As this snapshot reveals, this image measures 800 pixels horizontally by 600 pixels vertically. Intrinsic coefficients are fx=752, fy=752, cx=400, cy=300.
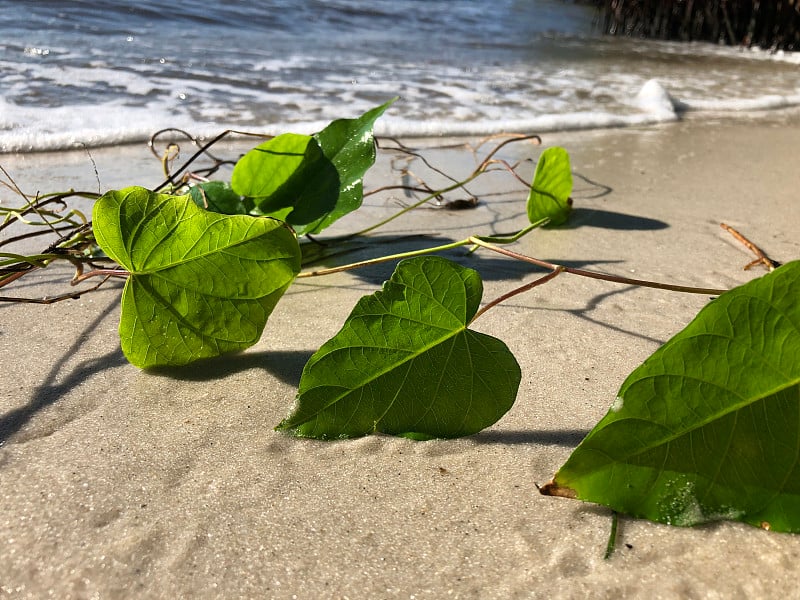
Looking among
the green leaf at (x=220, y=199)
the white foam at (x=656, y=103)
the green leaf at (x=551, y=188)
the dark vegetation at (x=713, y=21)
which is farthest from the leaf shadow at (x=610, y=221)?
the dark vegetation at (x=713, y=21)

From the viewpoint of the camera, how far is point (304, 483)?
791 mm

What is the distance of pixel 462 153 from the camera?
2518 mm

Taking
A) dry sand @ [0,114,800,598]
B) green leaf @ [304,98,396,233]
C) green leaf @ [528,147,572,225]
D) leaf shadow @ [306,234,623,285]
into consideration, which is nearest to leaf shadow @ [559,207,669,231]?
green leaf @ [528,147,572,225]

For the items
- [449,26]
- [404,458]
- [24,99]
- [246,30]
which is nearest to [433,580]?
[404,458]

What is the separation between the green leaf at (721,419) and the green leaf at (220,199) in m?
0.79

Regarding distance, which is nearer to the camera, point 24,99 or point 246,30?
point 24,99

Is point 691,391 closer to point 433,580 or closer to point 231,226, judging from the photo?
point 433,580

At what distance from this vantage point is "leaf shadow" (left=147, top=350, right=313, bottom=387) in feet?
3.27

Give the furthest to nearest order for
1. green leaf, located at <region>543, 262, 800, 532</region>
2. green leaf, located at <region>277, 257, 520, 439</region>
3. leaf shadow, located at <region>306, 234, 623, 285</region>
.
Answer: leaf shadow, located at <region>306, 234, 623, 285</region> → green leaf, located at <region>277, 257, 520, 439</region> → green leaf, located at <region>543, 262, 800, 532</region>

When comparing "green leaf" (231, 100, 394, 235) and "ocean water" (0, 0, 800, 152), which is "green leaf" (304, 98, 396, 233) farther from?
"ocean water" (0, 0, 800, 152)

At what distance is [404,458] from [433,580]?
0.62 ft

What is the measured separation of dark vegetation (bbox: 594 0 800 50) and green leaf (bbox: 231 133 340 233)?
7.09 meters

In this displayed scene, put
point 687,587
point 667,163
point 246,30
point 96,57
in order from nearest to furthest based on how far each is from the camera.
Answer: point 687,587, point 667,163, point 96,57, point 246,30

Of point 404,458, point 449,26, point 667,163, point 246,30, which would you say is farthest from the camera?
point 449,26
